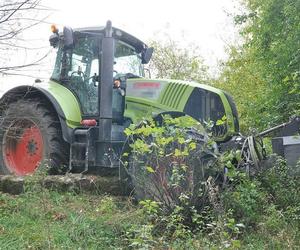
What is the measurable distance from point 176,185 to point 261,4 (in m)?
7.09

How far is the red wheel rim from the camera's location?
707cm

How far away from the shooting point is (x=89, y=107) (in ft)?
23.1

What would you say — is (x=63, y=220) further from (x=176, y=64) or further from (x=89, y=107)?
(x=176, y=64)

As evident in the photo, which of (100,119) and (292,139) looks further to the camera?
(100,119)

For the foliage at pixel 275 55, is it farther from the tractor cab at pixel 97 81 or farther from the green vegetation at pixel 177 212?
the green vegetation at pixel 177 212

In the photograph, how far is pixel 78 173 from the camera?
6.76 meters

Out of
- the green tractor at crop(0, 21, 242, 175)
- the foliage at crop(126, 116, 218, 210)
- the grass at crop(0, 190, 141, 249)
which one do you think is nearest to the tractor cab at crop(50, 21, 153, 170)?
the green tractor at crop(0, 21, 242, 175)

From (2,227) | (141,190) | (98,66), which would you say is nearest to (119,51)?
(98,66)

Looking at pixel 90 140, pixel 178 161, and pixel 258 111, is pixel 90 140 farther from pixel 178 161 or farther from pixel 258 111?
pixel 258 111

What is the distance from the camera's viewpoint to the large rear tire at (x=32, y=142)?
22.2 feet

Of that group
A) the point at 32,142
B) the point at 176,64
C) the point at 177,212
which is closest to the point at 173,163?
the point at 177,212

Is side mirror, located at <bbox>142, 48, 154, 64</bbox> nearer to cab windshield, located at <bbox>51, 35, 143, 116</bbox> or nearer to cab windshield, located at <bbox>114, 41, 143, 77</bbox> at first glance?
cab windshield, located at <bbox>114, 41, 143, 77</bbox>

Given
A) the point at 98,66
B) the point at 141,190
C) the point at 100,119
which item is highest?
the point at 98,66

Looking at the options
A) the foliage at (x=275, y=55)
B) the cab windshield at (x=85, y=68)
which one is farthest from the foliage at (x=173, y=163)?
the foliage at (x=275, y=55)
